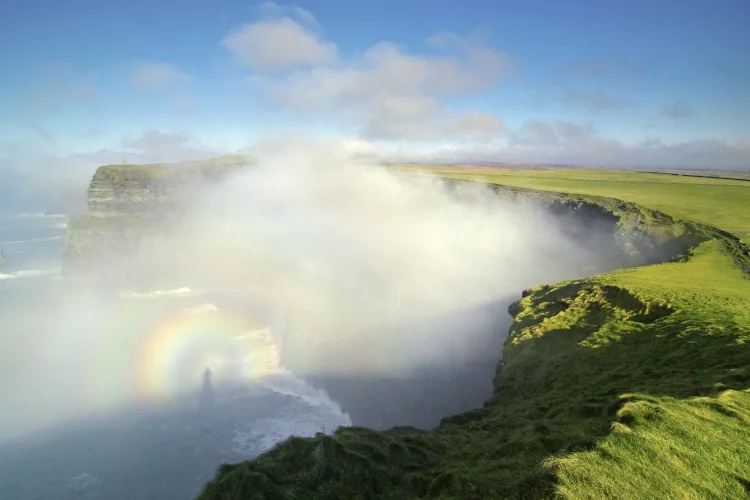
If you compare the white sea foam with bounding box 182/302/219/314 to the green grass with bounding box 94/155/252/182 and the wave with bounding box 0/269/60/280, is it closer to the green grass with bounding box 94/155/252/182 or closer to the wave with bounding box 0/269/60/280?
the wave with bounding box 0/269/60/280

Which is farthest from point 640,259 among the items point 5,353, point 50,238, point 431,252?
point 50,238

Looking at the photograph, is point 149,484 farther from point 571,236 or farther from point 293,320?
point 571,236

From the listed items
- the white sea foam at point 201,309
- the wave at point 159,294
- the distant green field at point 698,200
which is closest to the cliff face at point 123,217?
the wave at point 159,294

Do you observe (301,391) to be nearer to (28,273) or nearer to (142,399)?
(142,399)

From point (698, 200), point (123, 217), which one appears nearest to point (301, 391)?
point (698, 200)

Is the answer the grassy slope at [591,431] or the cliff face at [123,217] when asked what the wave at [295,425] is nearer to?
the grassy slope at [591,431]

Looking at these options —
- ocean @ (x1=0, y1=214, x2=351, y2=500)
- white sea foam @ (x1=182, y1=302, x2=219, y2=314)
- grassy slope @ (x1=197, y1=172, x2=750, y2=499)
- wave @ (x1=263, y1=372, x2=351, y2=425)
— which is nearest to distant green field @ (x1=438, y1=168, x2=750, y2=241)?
grassy slope @ (x1=197, y1=172, x2=750, y2=499)
